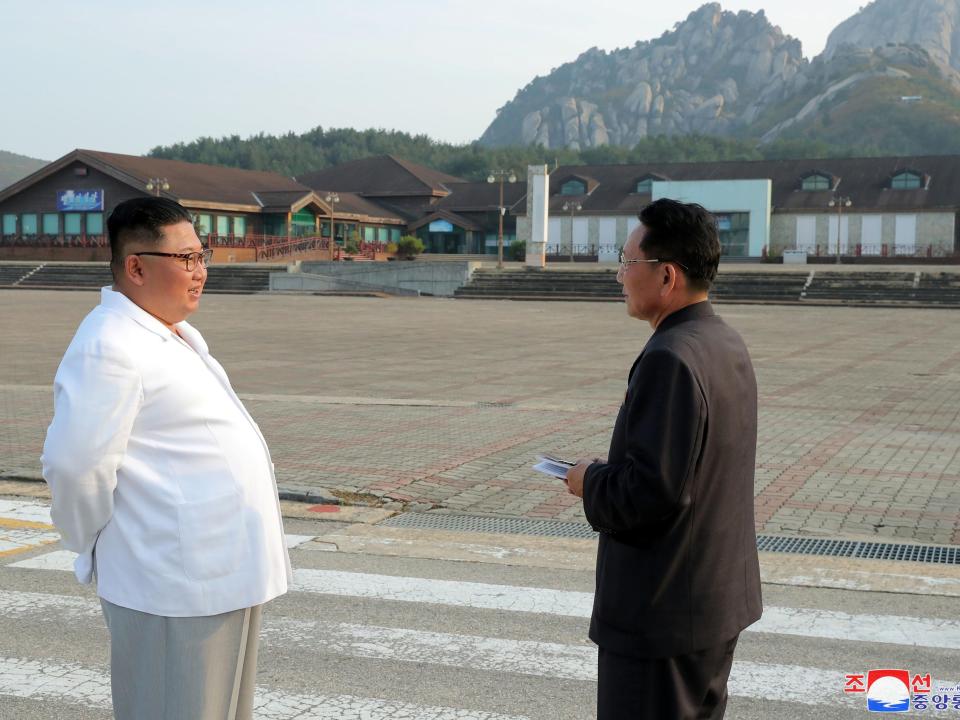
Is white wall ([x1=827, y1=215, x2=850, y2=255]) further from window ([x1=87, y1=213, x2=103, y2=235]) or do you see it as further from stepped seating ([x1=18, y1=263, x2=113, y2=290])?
window ([x1=87, y1=213, x2=103, y2=235])

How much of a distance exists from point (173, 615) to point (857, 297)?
4154 cm

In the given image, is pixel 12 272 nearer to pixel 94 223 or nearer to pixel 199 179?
pixel 94 223

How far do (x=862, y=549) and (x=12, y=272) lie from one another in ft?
192

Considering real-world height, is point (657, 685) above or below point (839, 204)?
below

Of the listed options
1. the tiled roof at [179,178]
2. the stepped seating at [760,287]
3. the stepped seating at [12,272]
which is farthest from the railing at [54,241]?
the stepped seating at [760,287]

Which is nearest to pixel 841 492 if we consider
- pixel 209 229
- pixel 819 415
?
pixel 819 415

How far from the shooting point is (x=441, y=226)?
264ft

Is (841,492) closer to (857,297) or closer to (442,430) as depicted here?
(442,430)

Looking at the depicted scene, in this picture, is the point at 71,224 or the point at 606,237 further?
the point at 606,237

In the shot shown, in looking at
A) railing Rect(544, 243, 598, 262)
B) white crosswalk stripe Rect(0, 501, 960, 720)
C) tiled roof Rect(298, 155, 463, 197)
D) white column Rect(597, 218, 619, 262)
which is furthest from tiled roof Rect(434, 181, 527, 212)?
white crosswalk stripe Rect(0, 501, 960, 720)

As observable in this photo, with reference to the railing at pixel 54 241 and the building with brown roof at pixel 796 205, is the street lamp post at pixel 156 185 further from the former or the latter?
the building with brown roof at pixel 796 205

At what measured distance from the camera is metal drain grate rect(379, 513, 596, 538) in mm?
7687

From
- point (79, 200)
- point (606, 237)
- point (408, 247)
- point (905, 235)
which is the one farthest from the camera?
point (606, 237)

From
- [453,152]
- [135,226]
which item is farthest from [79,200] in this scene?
[453,152]
